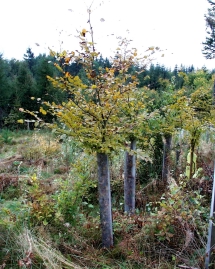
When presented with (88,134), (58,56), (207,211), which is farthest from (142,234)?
(58,56)

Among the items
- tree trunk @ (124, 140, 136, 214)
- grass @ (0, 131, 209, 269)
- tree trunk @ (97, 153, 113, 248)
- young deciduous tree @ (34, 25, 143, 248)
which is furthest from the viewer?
tree trunk @ (124, 140, 136, 214)

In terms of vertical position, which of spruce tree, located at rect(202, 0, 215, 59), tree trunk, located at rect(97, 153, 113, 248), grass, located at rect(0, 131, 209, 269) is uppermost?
spruce tree, located at rect(202, 0, 215, 59)

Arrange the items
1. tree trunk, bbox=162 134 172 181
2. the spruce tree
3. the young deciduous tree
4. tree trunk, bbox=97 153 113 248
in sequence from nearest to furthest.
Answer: the young deciduous tree
tree trunk, bbox=97 153 113 248
tree trunk, bbox=162 134 172 181
the spruce tree

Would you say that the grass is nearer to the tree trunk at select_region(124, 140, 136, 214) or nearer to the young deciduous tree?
the tree trunk at select_region(124, 140, 136, 214)

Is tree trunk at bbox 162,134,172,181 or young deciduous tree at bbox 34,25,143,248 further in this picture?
tree trunk at bbox 162,134,172,181

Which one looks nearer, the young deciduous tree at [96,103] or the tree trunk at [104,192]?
the young deciduous tree at [96,103]

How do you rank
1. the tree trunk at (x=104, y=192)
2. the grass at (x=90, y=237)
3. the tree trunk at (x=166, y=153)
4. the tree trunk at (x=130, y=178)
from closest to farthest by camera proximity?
the grass at (x=90, y=237), the tree trunk at (x=104, y=192), the tree trunk at (x=130, y=178), the tree trunk at (x=166, y=153)

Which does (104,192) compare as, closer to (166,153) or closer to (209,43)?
(166,153)

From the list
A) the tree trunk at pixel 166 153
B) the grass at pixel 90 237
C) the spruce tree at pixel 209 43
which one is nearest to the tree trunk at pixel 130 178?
the grass at pixel 90 237

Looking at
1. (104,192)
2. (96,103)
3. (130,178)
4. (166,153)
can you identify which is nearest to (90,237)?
(104,192)

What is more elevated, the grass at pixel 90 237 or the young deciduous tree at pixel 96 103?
the young deciduous tree at pixel 96 103

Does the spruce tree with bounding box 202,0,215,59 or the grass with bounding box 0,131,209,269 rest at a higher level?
the spruce tree with bounding box 202,0,215,59

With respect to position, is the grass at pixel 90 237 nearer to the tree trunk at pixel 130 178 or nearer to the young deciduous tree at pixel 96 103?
the tree trunk at pixel 130 178

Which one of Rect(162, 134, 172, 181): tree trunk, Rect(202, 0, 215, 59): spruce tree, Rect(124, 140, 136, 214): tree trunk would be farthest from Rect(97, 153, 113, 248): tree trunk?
Rect(202, 0, 215, 59): spruce tree
